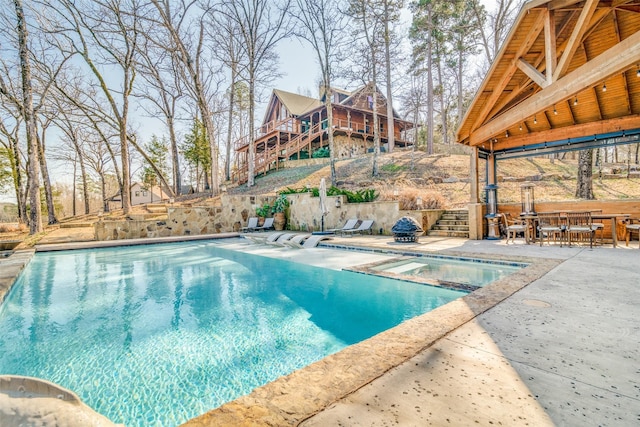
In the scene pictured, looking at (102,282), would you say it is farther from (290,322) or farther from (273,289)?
(290,322)

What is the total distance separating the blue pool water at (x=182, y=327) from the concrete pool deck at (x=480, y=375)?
1034 mm

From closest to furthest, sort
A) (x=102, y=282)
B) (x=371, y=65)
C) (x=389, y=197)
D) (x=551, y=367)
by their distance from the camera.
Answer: (x=551, y=367), (x=102, y=282), (x=389, y=197), (x=371, y=65)

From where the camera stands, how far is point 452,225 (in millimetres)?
10016

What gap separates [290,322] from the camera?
3.86 metres

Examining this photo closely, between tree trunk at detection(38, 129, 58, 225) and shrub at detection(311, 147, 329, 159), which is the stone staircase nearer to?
shrub at detection(311, 147, 329, 159)

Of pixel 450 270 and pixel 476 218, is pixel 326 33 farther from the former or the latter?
pixel 450 270

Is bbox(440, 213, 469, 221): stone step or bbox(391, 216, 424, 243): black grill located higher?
bbox(440, 213, 469, 221): stone step

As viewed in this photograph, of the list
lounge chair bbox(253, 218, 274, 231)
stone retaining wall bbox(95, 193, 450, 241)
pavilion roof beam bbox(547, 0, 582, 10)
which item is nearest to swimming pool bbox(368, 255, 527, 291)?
stone retaining wall bbox(95, 193, 450, 241)

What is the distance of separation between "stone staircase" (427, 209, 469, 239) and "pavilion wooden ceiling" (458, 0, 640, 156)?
2356 millimetres

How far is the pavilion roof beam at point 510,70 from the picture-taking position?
5.18 metres

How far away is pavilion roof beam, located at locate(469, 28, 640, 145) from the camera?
376 centimetres

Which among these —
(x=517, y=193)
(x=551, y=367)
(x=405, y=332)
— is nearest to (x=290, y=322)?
(x=405, y=332)

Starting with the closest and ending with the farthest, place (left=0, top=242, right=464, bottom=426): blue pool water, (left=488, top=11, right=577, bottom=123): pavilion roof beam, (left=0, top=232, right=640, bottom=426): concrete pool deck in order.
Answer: (left=0, top=232, right=640, bottom=426): concrete pool deck
(left=0, top=242, right=464, bottom=426): blue pool water
(left=488, top=11, right=577, bottom=123): pavilion roof beam

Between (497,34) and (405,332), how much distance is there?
15887 millimetres
